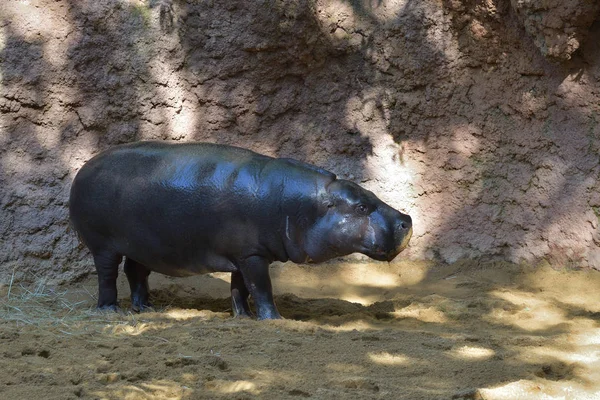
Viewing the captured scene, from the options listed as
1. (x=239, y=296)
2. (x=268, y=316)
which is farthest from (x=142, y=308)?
(x=268, y=316)

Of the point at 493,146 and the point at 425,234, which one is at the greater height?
the point at 493,146

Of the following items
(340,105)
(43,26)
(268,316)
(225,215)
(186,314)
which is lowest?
(186,314)

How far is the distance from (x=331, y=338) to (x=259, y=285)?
971 millimetres

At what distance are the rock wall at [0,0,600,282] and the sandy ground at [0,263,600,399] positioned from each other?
54cm

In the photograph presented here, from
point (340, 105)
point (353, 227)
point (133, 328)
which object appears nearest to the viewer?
point (133, 328)

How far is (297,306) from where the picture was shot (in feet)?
23.4

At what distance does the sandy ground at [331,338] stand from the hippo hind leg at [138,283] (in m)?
0.18

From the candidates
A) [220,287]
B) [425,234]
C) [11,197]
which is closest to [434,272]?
[425,234]

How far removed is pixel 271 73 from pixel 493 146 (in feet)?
7.19

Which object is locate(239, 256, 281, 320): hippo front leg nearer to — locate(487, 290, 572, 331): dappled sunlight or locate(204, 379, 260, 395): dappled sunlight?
locate(487, 290, 572, 331): dappled sunlight

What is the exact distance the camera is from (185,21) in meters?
8.16

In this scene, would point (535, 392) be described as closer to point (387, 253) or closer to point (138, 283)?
point (387, 253)

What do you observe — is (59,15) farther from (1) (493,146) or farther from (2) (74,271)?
(1) (493,146)

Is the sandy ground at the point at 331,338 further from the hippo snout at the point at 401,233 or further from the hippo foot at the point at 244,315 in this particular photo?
the hippo snout at the point at 401,233
